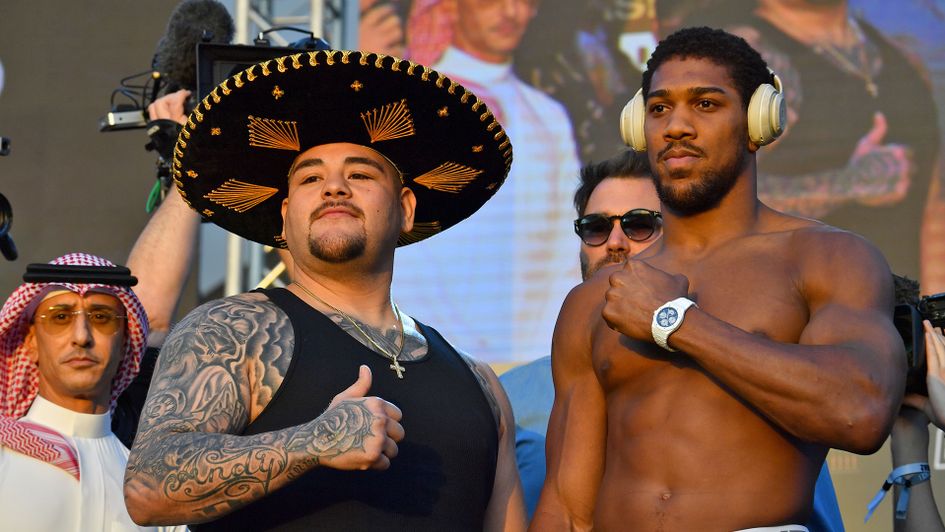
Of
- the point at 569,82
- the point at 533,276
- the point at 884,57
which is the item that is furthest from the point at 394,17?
the point at 884,57

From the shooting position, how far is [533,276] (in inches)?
291

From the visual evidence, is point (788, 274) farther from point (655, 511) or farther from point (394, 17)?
point (394, 17)

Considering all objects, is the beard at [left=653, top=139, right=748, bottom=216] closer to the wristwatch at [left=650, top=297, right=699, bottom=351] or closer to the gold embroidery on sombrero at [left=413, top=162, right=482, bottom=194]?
the wristwatch at [left=650, top=297, right=699, bottom=351]

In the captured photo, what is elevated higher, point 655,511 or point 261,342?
point 261,342

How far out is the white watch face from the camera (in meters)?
2.98

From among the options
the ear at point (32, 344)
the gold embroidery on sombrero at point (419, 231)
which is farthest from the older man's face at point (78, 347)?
the gold embroidery on sombrero at point (419, 231)

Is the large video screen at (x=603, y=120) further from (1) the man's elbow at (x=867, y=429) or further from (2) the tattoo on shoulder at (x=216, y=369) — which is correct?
(1) the man's elbow at (x=867, y=429)

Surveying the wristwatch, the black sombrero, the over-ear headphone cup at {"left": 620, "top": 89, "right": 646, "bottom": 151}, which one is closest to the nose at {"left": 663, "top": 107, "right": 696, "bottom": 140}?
the over-ear headphone cup at {"left": 620, "top": 89, "right": 646, "bottom": 151}

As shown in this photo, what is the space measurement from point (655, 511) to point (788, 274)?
0.63m

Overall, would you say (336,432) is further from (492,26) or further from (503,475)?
(492,26)

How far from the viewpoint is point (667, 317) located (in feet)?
9.83

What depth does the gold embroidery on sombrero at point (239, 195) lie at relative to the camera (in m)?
3.90

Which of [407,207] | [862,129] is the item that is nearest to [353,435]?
[407,207]

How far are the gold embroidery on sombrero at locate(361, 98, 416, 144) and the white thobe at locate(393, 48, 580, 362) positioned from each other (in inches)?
143
